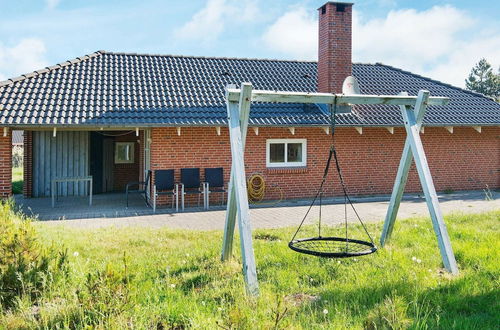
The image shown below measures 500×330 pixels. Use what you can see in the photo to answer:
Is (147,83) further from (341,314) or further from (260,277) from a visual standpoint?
(341,314)

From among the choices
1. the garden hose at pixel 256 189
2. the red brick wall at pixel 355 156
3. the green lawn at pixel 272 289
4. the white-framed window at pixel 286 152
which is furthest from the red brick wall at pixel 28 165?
the white-framed window at pixel 286 152

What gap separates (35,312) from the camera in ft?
13.3

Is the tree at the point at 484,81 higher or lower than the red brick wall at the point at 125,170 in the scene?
higher

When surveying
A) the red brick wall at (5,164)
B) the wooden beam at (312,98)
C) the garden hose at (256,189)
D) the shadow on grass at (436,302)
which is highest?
the wooden beam at (312,98)

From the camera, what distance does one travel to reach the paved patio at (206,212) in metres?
9.85

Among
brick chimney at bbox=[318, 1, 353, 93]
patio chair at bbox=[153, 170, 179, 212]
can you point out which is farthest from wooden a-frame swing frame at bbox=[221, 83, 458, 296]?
brick chimney at bbox=[318, 1, 353, 93]

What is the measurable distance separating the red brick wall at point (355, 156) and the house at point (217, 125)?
3cm

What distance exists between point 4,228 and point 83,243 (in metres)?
2.05

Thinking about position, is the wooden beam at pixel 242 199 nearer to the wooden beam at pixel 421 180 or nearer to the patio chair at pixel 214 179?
the wooden beam at pixel 421 180

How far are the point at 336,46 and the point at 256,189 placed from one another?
5.59 m

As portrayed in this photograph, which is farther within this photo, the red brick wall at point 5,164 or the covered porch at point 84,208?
the red brick wall at point 5,164

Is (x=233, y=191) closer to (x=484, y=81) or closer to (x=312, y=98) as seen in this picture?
(x=312, y=98)

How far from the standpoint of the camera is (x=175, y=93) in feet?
44.5

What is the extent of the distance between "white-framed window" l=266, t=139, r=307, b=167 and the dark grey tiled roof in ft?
2.64
